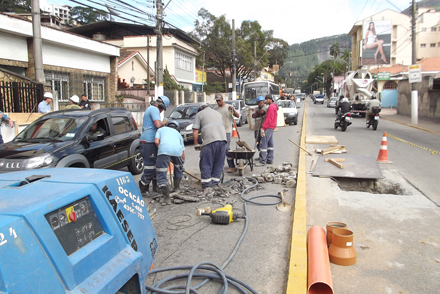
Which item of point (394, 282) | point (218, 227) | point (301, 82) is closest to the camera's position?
point (394, 282)

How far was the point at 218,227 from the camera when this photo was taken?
510 cm

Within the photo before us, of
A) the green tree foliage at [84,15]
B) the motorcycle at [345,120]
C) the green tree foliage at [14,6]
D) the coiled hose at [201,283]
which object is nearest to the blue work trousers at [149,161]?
the coiled hose at [201,283]

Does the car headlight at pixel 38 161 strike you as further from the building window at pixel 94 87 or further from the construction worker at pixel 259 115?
the building window at pixel 94 87

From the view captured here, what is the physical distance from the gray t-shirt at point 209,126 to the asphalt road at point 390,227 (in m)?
2.07

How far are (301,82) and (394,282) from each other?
7790 inches

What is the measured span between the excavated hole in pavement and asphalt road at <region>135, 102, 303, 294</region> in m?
1.87

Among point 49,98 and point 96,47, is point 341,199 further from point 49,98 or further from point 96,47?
point 96,47

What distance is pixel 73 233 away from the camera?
219 centimetres

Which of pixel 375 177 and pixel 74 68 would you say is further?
pixel 74 68

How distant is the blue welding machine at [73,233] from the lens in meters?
1.82

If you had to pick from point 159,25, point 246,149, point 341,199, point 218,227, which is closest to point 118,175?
point 218,227

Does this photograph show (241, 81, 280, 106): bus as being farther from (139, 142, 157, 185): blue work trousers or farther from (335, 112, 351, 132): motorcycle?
(139, 142, 157, 185): blue work trousers

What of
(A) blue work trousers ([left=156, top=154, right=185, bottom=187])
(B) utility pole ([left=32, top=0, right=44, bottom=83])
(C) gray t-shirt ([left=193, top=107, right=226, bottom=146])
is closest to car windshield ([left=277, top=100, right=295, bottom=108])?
(B) utility pole ([left=32, top=0, right=44, bottom=83])

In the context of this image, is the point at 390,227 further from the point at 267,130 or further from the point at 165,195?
the point at 267,130
